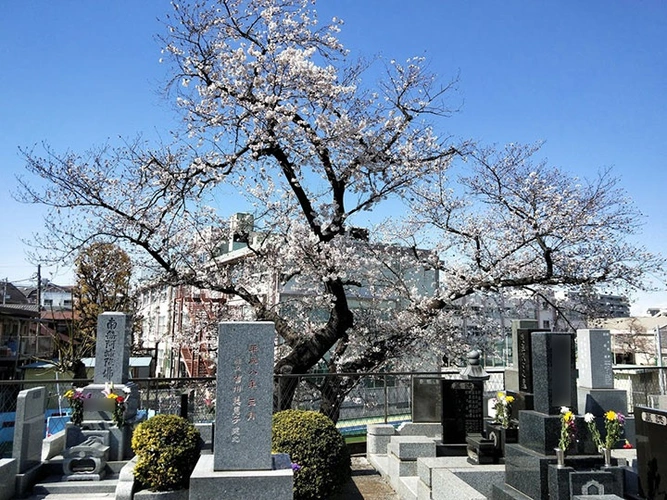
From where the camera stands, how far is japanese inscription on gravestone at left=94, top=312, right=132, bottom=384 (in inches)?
370

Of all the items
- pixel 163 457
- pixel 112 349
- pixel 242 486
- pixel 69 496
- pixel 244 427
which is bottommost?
pixel 69 496

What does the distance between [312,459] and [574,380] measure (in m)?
3.46

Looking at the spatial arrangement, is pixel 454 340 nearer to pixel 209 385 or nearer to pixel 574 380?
pixel 209 385

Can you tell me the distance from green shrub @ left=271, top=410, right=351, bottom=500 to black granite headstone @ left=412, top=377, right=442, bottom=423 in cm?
313

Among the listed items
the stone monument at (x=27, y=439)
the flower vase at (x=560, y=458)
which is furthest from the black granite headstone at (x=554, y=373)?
the stone monument at (x=27, y=439)

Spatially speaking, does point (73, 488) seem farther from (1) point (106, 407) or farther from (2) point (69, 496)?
(1) point (106, 407)

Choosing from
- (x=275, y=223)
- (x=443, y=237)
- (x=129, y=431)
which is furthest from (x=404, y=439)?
(x=443, y=237)

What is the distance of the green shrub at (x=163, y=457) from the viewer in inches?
250

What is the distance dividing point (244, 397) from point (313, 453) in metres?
1.78

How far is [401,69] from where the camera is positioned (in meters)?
11.0

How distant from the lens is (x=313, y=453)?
20.9ft

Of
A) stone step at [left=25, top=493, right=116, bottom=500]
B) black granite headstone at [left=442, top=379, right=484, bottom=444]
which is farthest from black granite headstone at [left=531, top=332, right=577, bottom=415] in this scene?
stone step at [left=25, top=493, right=116, bottom=500]

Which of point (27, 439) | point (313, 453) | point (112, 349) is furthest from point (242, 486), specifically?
point (112, 349)

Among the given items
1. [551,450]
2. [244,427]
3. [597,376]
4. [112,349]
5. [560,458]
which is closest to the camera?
[244,427]
